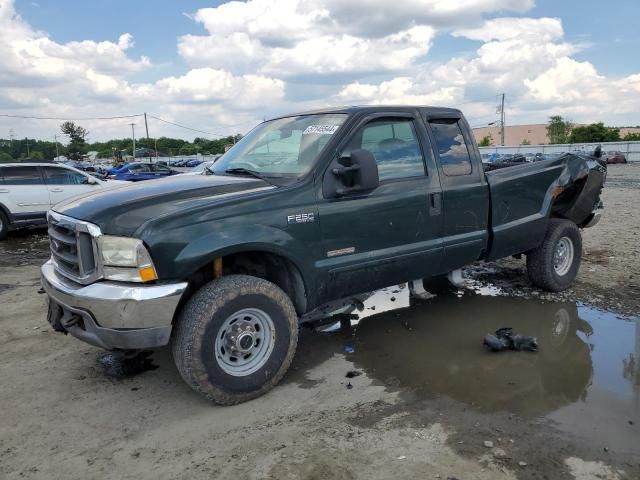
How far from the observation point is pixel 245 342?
370cm

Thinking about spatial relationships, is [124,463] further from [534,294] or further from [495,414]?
[534,294]

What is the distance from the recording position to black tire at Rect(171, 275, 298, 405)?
11.3 ft

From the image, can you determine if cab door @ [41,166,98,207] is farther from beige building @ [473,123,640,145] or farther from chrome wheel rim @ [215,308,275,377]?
beige building @ [473,123,640,145]

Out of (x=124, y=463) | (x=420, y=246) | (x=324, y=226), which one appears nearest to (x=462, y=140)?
(x=420, y=246)

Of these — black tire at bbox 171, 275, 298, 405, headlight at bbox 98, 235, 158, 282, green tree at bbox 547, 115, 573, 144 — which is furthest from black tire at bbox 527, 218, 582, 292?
green tree at bbox 547, 115, 573, 144

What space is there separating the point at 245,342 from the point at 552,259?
395 centimetres

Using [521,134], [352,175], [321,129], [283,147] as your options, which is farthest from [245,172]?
[521,134]

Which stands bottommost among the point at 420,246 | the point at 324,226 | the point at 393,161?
the point at 420,246

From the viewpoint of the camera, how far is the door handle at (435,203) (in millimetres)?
4676

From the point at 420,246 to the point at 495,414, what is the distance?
163cm

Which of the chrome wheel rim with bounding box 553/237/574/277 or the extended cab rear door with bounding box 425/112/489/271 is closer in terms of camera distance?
the extended cab rear door with bounding box 425/112/489/271

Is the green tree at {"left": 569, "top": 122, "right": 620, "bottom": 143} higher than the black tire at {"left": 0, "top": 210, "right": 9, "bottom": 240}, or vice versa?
the green tree at {"left": 569, "top": 122, "right": 620, "bottom": 143}

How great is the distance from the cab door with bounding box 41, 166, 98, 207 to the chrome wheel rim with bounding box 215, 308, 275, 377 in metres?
9.50

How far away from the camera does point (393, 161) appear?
14.9 feet
